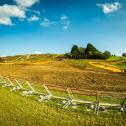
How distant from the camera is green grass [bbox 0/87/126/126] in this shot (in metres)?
12.5

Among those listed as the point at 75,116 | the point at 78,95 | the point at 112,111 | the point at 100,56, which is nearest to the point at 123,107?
the point at 112,111

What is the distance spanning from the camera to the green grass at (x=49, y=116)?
41.2 ft

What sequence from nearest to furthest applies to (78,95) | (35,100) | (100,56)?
(35,100) → (78,95) → (100,56)

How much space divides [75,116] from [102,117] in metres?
1.27

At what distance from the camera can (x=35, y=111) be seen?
1442 centimetres

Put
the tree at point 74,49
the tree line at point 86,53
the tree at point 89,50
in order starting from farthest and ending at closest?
the tree at point 74,49 → the tree at point 89,50 → the tree line at point 86,53

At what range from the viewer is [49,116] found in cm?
1361

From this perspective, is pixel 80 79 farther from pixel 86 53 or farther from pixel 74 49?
pixel 74 49

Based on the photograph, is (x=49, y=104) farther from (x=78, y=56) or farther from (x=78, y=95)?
(x=78, y=56)

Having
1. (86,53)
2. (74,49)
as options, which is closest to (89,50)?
(86,53)

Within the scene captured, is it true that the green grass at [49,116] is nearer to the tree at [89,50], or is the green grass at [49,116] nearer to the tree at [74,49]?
the tree at [89,50]

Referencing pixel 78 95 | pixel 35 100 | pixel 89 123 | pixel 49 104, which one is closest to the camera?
pixel 89 123

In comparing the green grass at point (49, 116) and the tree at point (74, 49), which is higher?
the tree at point (74, 49)

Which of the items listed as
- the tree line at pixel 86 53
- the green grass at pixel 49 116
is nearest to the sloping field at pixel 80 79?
the green grass at pixel 49 116
